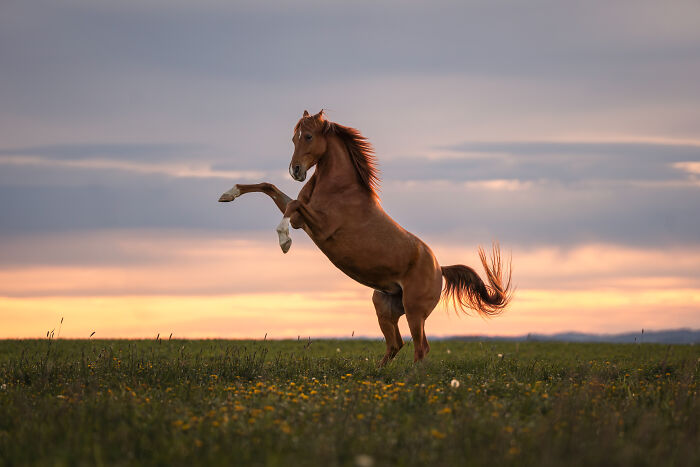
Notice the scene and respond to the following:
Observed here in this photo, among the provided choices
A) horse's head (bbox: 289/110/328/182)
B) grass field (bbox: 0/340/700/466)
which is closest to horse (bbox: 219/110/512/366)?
horse's head (bbox: 289/110/328/182)

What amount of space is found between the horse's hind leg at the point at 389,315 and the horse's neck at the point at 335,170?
6.70 feet

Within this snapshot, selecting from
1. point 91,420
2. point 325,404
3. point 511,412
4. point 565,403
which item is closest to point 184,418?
point 91,420

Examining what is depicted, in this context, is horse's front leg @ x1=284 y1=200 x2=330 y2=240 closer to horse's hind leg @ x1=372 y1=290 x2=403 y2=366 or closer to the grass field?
horse's hind leg @ x1=372 y1=290 x2=403 y2=366

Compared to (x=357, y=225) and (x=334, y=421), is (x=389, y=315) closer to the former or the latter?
(x=357, y=225)

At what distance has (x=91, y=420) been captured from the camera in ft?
21.3

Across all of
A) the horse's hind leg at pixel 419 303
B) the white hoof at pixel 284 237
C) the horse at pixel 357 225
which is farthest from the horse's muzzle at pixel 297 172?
the horse's hind leg at pixel 419 303

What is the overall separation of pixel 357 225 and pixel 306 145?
1.49 metres

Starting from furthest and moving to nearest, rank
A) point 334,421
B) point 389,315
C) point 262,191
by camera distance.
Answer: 1. point 389,315
2. point 262,191
3. point 334,421

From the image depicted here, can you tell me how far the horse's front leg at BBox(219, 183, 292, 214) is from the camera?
10.9m

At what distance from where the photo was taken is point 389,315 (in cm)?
1189

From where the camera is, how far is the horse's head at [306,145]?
36.0ft

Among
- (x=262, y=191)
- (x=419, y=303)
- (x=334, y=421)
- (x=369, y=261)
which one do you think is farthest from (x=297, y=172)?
(x=334, y=421)

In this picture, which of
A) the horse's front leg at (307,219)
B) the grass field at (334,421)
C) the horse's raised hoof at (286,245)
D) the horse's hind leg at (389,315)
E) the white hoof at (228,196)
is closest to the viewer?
the grass field at (334,421)

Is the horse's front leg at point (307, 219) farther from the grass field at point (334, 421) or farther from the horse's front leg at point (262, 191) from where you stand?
the grass field at point (334, 421)
